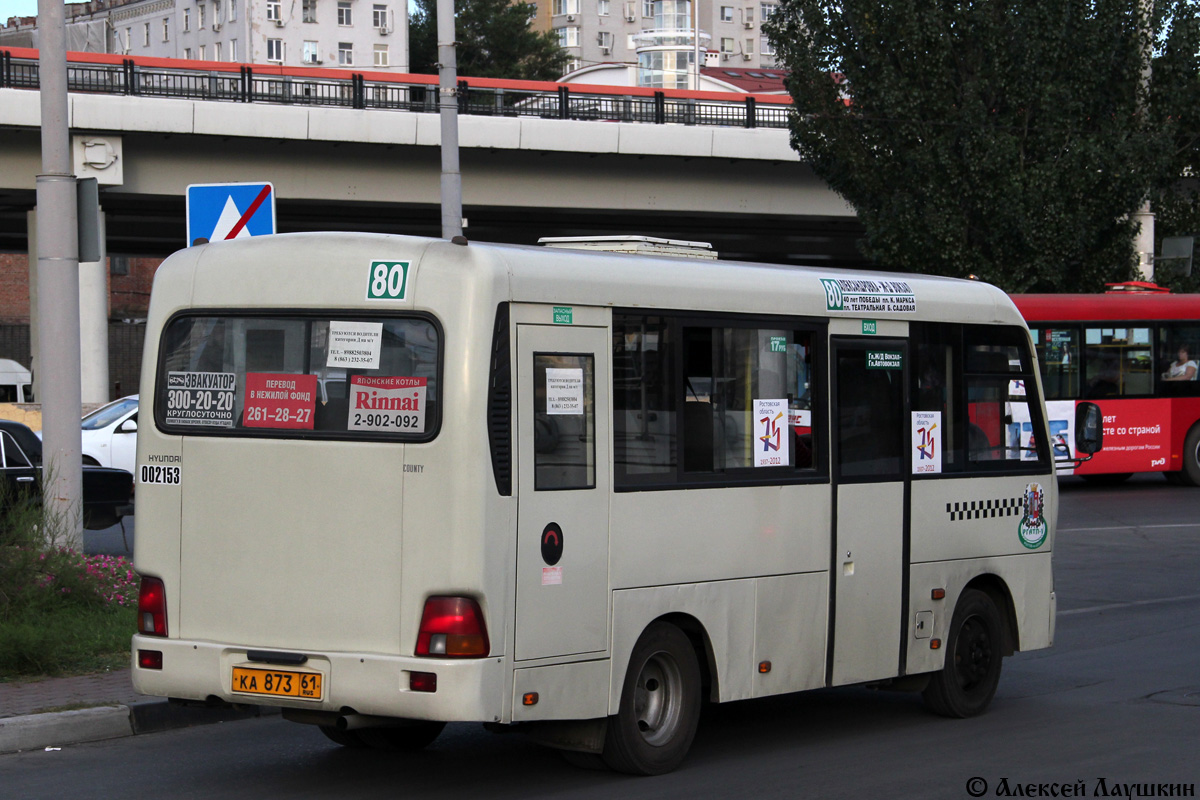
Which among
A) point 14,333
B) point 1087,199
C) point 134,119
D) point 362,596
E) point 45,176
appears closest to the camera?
point 362,596

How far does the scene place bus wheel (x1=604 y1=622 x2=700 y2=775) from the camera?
22.7 ft

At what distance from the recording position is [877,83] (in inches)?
1142

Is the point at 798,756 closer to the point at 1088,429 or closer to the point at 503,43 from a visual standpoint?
the point at 1088,429

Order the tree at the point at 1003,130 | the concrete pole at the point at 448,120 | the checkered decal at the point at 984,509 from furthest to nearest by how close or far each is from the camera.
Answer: the tree at the point at 1003,130 → the concrete pole at the point at 448,120 → the checkered decal at the point at 984,509

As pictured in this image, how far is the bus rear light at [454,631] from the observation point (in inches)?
244

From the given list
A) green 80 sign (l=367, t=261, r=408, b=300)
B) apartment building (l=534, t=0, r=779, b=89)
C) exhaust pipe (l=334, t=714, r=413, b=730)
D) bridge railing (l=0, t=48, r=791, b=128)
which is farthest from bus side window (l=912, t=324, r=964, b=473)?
apartment building (l=534, t=0, r=779, b=89)

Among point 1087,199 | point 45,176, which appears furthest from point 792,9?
point 45,176

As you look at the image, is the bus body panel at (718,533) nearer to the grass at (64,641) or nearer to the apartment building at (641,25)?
the grass at (64,641)

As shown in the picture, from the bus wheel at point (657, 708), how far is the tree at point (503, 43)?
90.5 meters

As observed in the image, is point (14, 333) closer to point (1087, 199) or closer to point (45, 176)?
point (1087, 199)

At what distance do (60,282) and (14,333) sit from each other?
62.8 metres

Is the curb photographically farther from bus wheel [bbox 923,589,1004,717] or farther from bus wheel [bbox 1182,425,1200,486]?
bus wheel [bbox 1182,425,1200,486]

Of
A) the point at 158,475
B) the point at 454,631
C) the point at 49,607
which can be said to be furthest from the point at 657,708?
the point at 49,607

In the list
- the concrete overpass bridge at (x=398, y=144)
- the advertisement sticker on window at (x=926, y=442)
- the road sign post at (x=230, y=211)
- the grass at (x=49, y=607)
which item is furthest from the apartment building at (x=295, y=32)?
the advertisement sticker on window at (x=926, y=442)
